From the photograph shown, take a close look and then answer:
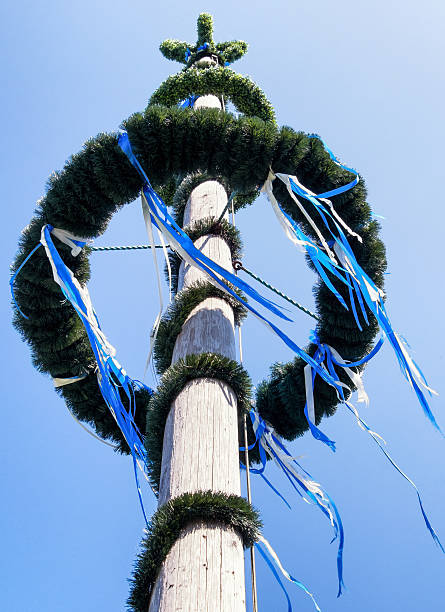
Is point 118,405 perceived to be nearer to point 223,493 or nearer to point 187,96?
point 223,493

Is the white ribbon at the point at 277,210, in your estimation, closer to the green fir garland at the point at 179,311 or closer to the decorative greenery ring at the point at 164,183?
the decorative greenery ring at the point at 164,183

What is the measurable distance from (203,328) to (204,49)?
6.21m

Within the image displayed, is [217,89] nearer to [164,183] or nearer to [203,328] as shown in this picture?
[164,183]

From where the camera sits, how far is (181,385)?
2.72m

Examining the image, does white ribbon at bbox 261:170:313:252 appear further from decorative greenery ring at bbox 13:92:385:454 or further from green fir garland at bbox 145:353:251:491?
green fir garland at bbox 145:353:251:491

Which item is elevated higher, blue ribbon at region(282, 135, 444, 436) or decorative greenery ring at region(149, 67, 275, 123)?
decorative greenery ring at region(149, 67, 275, 123)

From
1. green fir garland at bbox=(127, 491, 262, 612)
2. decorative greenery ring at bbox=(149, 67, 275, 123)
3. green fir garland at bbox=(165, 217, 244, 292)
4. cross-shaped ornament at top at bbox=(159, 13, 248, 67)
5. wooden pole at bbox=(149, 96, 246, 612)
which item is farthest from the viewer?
cross-shaped ornament at top at bbox=(159, 13, 248, 67)

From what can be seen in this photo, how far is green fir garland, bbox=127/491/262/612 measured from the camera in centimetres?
202

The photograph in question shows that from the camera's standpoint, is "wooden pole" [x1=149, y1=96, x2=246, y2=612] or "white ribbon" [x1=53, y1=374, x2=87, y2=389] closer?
"wooden pole" [x1=149, y1=96, x2=246, y2=612]

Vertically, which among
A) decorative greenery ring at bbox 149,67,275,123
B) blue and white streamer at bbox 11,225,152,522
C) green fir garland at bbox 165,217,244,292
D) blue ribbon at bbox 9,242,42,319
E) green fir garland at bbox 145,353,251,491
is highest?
decorative greenery ring at bbox 149,67,275,123

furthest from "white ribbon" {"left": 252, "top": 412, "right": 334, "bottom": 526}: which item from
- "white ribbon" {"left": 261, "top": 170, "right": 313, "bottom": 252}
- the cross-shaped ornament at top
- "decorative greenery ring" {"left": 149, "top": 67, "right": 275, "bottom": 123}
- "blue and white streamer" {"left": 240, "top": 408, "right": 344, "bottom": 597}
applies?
the cross-shaped ornament at top

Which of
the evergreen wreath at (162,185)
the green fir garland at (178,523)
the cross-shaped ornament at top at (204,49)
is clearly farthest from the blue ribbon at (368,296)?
the cross-shaped ornament at top at (204,49)

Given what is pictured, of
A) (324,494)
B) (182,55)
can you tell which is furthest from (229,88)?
(324,494)

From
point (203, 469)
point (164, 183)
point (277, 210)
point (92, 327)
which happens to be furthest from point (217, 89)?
point (203, 469)
